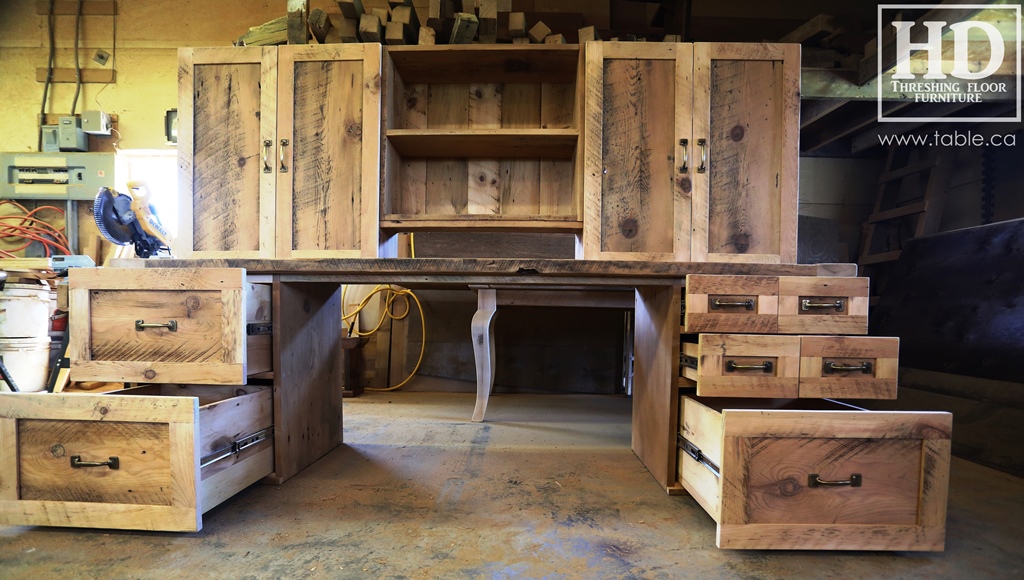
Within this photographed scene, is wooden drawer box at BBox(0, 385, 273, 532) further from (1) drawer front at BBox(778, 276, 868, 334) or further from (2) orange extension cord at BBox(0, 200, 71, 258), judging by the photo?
(2) orange extension cord at BBox(0, 200, 71, 258)

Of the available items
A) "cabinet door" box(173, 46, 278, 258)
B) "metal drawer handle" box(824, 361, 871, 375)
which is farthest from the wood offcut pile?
"metal drawer handle" box(824, 361, 871, 375)

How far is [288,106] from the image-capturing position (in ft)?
5.67

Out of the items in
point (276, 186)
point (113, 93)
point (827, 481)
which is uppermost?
point (113, 93)

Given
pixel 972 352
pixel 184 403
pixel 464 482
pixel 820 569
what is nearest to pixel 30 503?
pixel 184 403

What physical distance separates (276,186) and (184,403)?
0.99 m

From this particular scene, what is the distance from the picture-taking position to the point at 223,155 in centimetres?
175

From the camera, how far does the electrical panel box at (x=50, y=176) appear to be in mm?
3217

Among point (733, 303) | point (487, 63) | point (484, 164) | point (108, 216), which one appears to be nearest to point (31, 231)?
point (108, 216)

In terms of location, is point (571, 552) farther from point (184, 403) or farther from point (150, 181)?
point (150, 181)

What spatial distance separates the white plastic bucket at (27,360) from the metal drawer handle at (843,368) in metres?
3.99

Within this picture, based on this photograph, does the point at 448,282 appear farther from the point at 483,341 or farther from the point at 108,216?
the point at 108,216

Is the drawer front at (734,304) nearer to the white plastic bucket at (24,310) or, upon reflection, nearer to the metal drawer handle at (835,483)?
the metal drawer handle at (835,483)

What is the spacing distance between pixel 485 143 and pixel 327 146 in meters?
0.68

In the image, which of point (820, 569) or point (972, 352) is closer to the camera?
point (820, 569)
